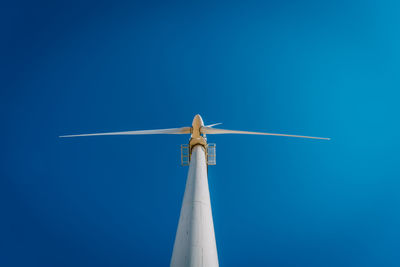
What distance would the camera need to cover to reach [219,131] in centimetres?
1988

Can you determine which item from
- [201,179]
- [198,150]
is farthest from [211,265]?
[198,150]

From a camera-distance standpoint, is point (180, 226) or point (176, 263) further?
point (180, 226)

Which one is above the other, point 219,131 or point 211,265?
point 219,131

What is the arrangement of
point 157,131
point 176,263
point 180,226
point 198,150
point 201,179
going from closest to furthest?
point 176,263 < point 180,226 < point 201,179 < point 198,150 < point 157,131

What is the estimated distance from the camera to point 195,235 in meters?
7.27

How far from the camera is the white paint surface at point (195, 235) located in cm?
676

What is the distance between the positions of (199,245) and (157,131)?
516 inches

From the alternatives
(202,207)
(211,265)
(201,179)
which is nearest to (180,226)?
(202,207)

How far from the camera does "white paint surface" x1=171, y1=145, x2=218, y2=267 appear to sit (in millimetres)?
6756

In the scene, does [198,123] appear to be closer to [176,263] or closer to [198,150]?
[198,150]

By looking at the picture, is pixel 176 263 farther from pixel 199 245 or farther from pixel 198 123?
pixel 198 123

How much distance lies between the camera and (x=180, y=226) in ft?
26.5

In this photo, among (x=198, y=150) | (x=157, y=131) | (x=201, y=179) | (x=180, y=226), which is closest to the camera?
(x=180, y=226)

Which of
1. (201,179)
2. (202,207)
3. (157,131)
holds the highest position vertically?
(157,131)
